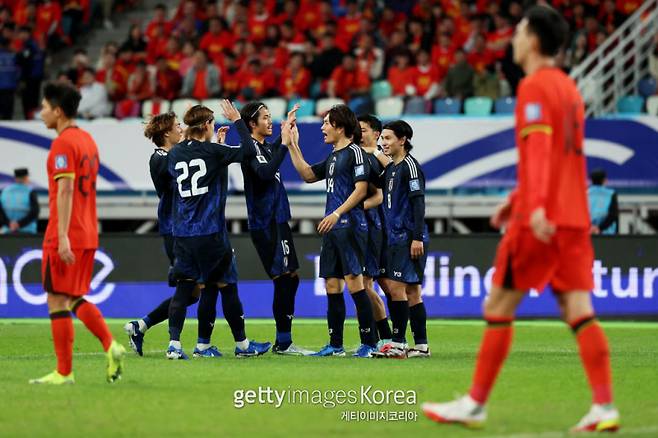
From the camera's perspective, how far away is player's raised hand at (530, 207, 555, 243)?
6938 mm

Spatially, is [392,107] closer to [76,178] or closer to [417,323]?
[417,323]

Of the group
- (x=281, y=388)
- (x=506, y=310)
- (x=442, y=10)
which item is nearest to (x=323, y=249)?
(x=281, y=388)

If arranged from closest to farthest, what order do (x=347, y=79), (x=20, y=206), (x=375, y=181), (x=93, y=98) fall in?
(x=375, y=181) → (x=20, y=206) → (x=347, y=79) → (x=93, y=98)

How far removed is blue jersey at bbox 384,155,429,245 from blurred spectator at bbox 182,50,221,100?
38.4 feet

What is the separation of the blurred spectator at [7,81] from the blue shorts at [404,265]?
1360cm

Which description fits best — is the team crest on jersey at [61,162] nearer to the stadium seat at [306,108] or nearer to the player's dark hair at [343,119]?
the player's dark hair at [343,119]

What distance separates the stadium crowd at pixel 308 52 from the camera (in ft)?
75.9

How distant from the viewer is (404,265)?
12.2m

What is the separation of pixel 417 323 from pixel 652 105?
10.3 m

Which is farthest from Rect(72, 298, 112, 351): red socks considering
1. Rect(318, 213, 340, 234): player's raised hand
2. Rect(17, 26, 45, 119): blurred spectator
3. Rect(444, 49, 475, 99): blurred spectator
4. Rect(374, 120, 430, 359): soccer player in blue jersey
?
Rect(17, 26, 45, 119): blurred spectator

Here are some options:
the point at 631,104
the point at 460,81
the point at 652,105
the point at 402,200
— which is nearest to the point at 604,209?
the point at 652,105

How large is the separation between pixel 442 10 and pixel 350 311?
30.3ft

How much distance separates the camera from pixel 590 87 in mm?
22016

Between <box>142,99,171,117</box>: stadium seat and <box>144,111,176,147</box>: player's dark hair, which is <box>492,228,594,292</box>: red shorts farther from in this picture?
<box>142,99,171,117</box>: stadium seat
